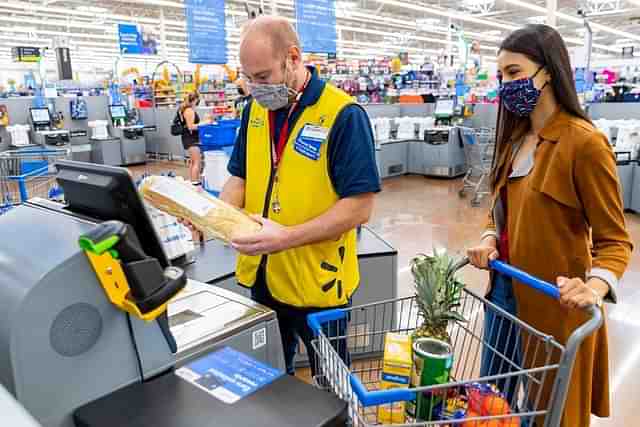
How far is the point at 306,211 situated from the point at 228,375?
2.24ft

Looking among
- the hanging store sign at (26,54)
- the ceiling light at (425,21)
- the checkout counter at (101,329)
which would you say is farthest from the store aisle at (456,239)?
the ceiling light at (425,21)

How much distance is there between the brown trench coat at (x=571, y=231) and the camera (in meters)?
1.29

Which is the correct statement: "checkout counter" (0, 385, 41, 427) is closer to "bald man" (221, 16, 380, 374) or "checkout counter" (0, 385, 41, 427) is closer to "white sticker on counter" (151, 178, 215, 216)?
"white sticker on counter" (151, 178, 215, 216)

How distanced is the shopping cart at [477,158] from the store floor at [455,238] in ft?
0.75

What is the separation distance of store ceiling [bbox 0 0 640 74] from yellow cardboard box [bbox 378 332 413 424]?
50.6 ft

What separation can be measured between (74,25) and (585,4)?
20.4 m

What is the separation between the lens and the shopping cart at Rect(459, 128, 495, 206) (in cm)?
733

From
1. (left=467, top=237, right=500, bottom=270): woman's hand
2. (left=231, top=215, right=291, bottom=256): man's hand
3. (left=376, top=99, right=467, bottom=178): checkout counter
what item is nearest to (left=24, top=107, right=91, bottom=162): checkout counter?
(left=376, top=99, right=467, bottom=178): checkout counter

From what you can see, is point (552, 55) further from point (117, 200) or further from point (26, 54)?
point (26, 54)

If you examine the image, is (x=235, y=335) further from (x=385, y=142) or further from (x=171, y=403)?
(x=385, y=142)

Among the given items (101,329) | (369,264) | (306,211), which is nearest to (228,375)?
(101,329)

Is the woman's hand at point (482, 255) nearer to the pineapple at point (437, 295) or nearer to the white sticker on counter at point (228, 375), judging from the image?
the pineapple at point (437, 295)

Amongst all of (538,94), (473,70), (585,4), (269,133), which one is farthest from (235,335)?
(585,4)

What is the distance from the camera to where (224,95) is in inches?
521
